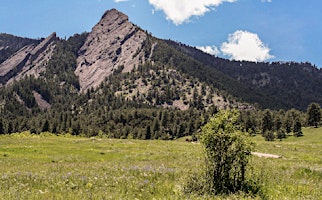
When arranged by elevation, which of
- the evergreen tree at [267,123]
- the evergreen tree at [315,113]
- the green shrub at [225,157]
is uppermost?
the evergreen tree at [315,113]

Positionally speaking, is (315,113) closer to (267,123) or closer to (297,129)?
(297,129)

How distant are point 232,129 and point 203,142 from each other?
134 cm

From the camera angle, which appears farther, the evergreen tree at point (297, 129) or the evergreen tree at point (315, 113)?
the evergreen tree at point (315, 113)

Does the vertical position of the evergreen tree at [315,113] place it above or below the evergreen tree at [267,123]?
above

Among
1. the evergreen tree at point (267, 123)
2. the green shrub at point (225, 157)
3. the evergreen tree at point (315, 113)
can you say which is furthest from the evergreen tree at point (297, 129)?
the green shrub at point (225, 157)

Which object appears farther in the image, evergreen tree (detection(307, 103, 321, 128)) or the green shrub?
evergreen tree (detection(307, 103, 321, 128))

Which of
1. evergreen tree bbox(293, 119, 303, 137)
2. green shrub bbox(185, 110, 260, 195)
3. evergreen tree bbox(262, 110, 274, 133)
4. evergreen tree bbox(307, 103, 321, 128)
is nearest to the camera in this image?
green shrub bbox(185, 110, 260, 195)

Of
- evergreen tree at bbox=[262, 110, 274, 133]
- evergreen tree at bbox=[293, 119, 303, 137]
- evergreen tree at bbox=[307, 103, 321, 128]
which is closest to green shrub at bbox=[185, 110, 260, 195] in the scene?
evergreen tree at bbox=[293, 119, 303, 137]

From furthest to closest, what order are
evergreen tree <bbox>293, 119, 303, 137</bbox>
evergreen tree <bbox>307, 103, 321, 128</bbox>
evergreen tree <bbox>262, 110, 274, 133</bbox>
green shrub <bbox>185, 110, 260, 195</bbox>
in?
evergreen tree <bbox>262, 110, 274, 133</bbox>
evergreen tree <bbox>307, 103, 321, 128</bbox>
evergreen tree <bbox>293, 119, 303, 137</bbox>
green shrub <bbox>185, 110, 260, 195</bbox>

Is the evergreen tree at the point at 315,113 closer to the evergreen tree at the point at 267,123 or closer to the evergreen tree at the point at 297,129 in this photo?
the evergreen tree at the point at 267,123

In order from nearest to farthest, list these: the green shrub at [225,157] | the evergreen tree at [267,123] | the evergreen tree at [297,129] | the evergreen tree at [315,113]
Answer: the green shrub at [225,157] < the evergreen tree at [297,129] < the evergreen tree at [315,113] < the evergreen tree at [267,123]

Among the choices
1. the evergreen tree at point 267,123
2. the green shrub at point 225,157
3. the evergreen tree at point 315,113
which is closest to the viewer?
the green shrub at point 225,157

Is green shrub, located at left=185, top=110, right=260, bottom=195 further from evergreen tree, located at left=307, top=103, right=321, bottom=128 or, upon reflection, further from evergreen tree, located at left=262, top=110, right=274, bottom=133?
evergreen tree, located at left=262, top=110, right=274, bottom=133

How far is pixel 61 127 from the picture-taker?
17775 cm
